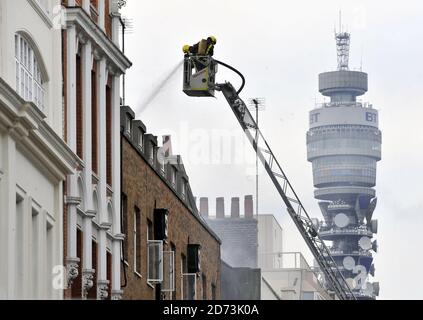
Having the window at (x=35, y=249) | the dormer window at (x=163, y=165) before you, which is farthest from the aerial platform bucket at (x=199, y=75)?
the window at (x=35, y=249)

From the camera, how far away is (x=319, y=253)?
113 meters

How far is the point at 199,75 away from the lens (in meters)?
74.1

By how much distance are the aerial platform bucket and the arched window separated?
30.5m

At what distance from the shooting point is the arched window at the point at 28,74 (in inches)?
1515

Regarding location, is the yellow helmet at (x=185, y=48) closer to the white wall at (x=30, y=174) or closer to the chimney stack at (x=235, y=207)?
the white wall at (x=30, y=174)

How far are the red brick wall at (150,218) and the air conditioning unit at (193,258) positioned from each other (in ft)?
1.01

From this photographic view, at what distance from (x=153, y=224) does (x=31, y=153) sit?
73.7 feet

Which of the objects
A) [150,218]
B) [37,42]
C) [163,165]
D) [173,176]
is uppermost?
[173,176]

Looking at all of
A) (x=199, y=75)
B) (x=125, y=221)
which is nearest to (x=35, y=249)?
(x=125, y=221)

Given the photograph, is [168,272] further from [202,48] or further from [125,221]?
[202,48]

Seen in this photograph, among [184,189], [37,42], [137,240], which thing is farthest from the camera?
[184,189]

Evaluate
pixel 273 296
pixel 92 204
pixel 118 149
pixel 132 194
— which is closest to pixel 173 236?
pixel 132 194

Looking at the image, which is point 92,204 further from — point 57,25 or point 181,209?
point 181,209
